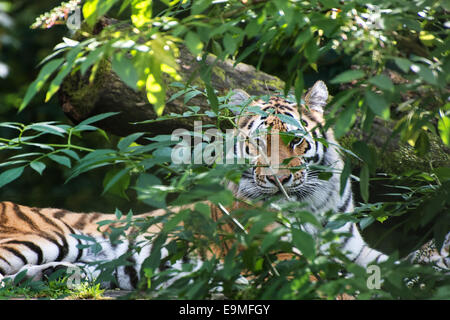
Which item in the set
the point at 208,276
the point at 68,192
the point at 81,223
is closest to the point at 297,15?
the point at 208,276

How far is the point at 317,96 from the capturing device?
3.70 metres

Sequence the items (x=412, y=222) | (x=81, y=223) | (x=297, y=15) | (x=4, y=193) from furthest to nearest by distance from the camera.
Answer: (x=4, y=193), (x=81, y=223), (x=412, y=222), (x=297, y=15)

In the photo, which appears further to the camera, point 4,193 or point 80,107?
point 4,193

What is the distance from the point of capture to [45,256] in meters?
3.53

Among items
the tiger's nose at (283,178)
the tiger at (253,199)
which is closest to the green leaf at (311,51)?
the tiger at (253,199)

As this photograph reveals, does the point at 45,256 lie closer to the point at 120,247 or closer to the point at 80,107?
the point at 120,247

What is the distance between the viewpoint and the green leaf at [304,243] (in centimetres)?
136

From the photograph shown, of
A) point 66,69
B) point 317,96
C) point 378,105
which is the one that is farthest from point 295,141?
point 66,69

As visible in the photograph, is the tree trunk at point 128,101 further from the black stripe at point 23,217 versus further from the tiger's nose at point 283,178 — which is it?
the tiger's nose at point 283,178

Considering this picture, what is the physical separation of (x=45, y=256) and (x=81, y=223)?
0.64 meters

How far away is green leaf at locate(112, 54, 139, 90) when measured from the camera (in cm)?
125

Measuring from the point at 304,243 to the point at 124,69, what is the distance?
1.93 ft

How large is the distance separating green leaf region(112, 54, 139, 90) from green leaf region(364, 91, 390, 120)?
21.1 inches
